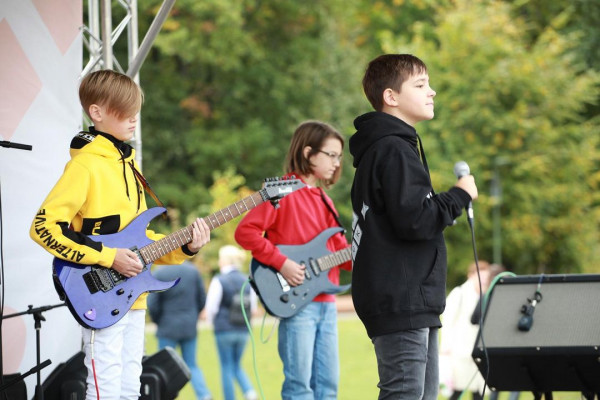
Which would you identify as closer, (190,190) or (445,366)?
(445,366)

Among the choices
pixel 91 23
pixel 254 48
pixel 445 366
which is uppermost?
pixel 254 48

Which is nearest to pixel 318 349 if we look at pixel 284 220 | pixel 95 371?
pixel 284 220

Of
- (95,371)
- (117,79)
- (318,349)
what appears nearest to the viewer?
(95,371)

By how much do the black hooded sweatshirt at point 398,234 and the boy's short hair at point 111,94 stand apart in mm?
1200

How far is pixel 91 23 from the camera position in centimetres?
634

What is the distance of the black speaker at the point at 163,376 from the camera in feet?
17.4

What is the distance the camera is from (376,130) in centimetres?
386

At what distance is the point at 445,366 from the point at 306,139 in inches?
137

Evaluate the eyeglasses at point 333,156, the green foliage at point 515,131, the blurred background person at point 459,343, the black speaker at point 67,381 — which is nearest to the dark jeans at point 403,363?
the eyeglasses at point 333,156

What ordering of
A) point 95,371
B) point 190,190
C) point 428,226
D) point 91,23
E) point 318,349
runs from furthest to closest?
point 190,190 → point 91,23 → point 318,349 → point 95,371 → point 428,226

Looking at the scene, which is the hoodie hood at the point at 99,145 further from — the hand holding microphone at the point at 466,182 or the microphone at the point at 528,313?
the microphone at the point at 528,313

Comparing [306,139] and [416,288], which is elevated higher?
[306,139]

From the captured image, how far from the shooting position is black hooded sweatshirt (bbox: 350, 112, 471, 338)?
3670 mm

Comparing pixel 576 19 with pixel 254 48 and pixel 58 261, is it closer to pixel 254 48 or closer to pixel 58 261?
pixel 254 48
